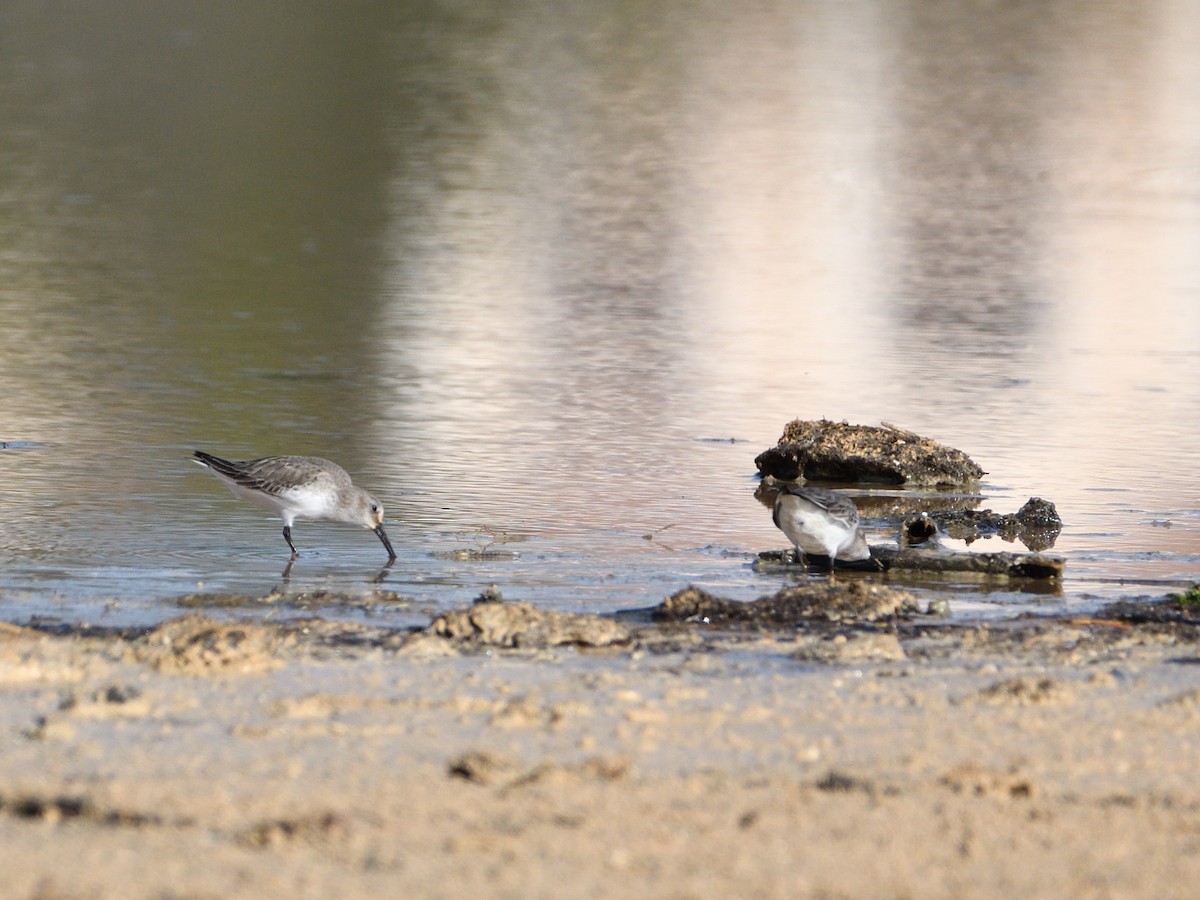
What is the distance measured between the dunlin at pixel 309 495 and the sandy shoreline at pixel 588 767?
2.57 m

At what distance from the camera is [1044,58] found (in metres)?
53.5

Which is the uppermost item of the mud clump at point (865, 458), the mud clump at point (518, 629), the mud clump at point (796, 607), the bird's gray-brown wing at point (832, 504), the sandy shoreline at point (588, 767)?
the mud clump at point (865, 458)

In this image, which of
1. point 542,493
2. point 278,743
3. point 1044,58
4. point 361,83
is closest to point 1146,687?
point 278,743

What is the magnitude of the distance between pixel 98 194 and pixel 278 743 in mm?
22964

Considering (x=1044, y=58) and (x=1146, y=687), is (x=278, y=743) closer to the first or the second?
(x=1146, y=687)

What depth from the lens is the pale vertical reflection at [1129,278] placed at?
1494 cm

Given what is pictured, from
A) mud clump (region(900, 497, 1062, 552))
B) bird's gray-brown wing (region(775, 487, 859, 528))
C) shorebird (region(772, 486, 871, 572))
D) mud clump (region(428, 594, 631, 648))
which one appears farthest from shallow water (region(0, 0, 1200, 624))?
mud clump (region(428, 594, 631, 648))

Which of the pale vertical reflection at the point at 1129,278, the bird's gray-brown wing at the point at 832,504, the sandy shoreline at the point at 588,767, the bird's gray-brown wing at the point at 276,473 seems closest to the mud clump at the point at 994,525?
the pale vertical reflection at the point at 1129,278

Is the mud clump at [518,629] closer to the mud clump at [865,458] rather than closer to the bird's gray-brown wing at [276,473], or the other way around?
the bird's gray-brown wing at [276,473]

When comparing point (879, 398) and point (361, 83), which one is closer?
point (879, 398)

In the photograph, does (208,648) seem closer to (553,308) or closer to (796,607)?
(796,607)

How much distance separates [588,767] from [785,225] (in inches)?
864

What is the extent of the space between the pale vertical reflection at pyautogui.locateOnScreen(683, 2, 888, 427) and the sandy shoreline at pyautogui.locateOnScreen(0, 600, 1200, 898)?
27.7ft

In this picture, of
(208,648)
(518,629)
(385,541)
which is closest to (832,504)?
(385,541)
